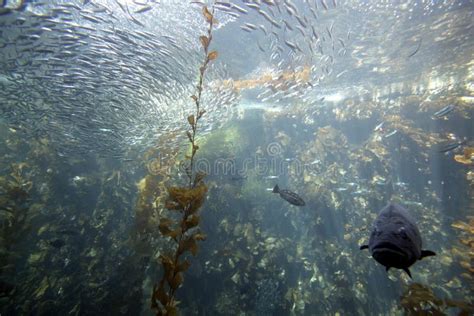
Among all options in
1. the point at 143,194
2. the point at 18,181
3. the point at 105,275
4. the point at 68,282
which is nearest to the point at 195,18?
the point at 143,194

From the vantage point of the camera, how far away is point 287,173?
18078 mm

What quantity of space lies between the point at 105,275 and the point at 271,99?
20522 mm

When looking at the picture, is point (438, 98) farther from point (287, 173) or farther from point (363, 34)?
point (287, 173)

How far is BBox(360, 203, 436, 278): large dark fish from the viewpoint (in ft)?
6.67

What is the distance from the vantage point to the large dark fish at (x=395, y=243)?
2.03m
